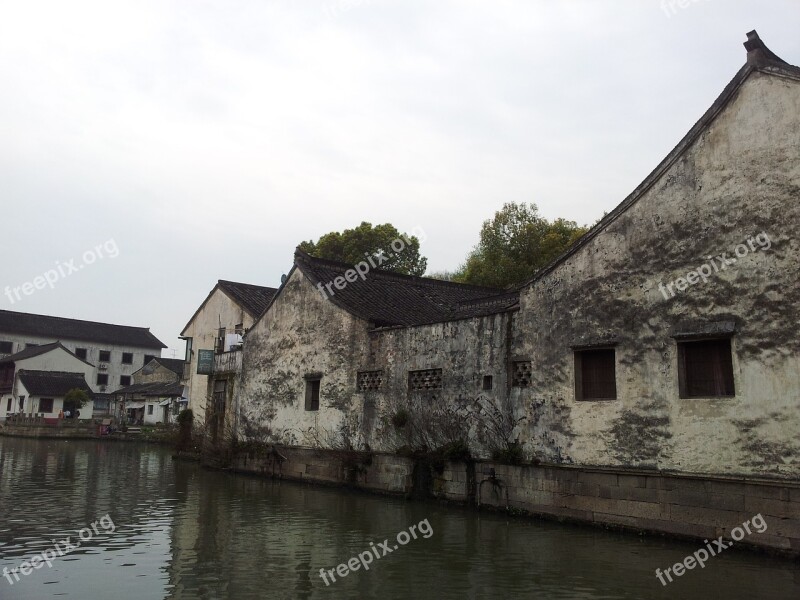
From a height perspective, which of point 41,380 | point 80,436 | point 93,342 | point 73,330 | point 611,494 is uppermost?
point 73,330

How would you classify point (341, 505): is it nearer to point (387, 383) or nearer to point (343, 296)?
point (387, 383)

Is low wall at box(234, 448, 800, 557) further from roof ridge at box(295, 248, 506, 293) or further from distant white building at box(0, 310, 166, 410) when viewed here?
distant white building at box(0, 310, 166, 410)

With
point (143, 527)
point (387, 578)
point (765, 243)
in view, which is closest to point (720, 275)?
point (765, 243)

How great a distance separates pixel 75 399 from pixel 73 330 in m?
16.9

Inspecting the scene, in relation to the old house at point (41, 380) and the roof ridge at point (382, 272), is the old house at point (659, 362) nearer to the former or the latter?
the roof ridge at point (382, 272)

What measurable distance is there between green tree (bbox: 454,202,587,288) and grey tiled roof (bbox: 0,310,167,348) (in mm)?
41742

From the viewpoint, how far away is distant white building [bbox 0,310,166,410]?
5731 centimetres

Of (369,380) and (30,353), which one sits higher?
(30,353)

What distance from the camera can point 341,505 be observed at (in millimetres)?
14352

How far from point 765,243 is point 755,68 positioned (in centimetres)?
274

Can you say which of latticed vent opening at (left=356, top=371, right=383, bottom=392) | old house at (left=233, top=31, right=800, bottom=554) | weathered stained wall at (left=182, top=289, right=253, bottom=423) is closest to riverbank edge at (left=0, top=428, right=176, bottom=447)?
weathered stained wall at (left=182, top=289, right=253, bottom=423)
